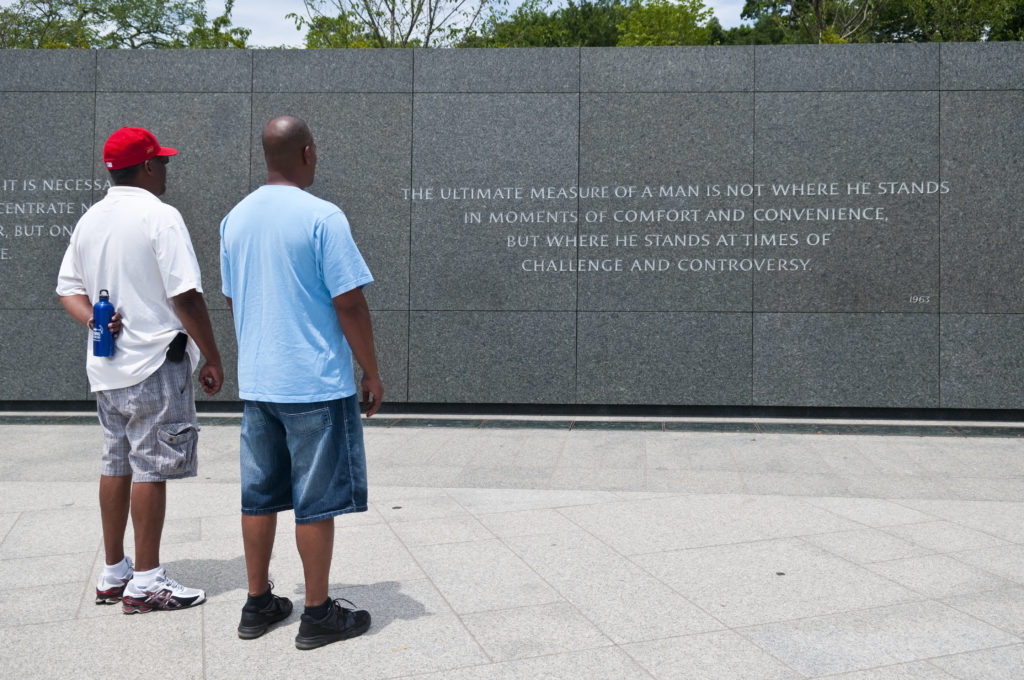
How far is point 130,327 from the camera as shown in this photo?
11.0 ft

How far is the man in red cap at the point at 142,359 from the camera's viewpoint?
131 inches

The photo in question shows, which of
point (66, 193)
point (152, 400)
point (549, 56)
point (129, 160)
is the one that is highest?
point (549, 56)

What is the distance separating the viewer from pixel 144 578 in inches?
133

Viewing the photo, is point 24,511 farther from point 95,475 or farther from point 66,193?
point 66,193

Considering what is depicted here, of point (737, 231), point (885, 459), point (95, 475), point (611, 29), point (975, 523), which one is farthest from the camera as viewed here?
point (611, 29)

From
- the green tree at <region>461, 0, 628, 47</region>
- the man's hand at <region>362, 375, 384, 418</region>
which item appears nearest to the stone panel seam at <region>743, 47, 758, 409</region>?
the man's hand at <region>362, 375, 384, 418</region>

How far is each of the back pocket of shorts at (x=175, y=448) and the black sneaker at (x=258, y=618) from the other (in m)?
0.62

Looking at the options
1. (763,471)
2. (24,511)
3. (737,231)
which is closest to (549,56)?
(737,231)

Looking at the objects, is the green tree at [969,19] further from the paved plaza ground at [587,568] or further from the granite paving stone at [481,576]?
the granite paving stone at [481,576]

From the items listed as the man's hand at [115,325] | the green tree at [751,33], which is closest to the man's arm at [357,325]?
the man's hand at [115,325]

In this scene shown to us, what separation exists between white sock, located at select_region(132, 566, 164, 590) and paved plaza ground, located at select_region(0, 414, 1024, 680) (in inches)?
5.5

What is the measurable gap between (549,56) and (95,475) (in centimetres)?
561

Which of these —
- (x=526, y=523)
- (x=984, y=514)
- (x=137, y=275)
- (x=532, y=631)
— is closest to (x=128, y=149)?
(x=137, y=275)

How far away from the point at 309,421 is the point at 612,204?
610 centimetres
